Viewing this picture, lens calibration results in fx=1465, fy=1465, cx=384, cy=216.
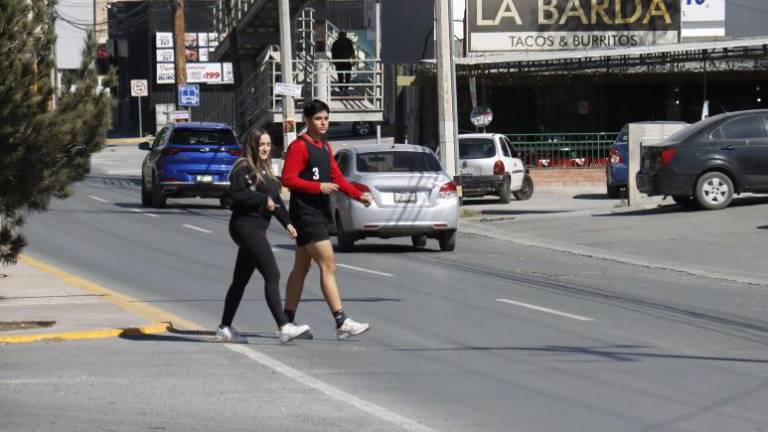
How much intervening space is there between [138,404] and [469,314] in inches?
212

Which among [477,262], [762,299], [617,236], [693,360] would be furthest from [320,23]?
[693,360]

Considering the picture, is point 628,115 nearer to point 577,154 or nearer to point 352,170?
point 577,154

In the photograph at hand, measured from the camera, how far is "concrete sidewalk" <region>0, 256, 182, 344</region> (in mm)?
11992

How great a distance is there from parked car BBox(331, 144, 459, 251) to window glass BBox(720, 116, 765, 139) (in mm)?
6779

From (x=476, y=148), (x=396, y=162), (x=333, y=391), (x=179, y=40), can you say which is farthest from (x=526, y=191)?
(x=333, y=391)

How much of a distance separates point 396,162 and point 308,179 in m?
9.97

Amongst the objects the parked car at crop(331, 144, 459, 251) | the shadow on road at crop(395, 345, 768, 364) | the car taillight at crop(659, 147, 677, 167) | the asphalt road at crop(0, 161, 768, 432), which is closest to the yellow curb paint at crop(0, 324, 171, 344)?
the asphalt road at crop(0, 161, 768, 432)

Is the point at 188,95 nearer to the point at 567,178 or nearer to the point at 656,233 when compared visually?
the point at 567,178

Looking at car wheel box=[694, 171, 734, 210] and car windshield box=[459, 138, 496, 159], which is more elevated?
car windshield box=[459, 138, 496, 159]

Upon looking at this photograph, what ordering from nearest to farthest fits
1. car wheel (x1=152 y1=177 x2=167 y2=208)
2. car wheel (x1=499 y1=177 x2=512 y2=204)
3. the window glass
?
the window glass
car wheel (x1=152 y1=177 x2=167 y2=208)
car wheel (x1=499 y1=177 x2=512 y2=204)

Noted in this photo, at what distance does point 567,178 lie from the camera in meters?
37.8

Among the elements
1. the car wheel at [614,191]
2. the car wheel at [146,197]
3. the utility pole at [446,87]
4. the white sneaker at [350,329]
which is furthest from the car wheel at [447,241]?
the car wheel at [614,191]

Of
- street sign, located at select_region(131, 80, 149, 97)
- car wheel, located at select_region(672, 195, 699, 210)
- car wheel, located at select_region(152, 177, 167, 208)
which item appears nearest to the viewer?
car wheel, located at select_region(672, 195, 699, 210)

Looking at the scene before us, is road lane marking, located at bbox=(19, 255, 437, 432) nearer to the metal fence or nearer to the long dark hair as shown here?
the long dark hair
